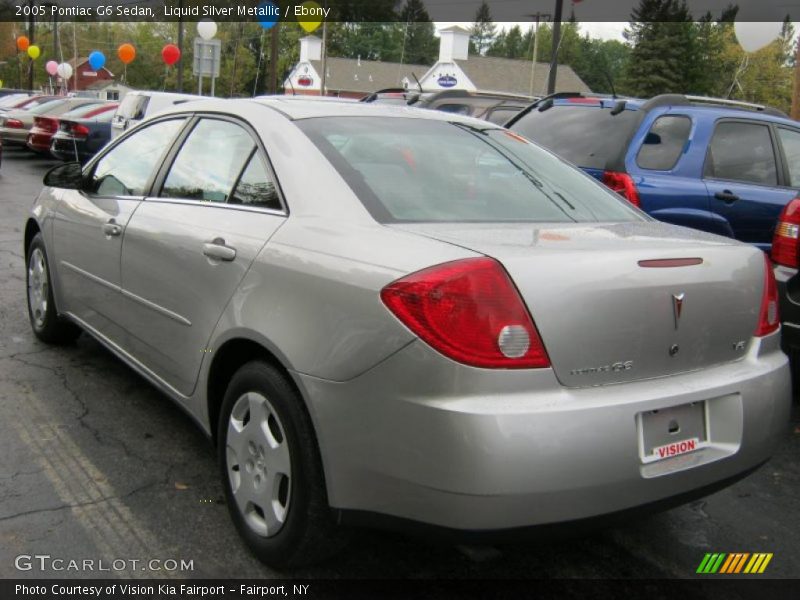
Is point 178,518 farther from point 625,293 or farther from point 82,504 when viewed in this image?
point 625,293

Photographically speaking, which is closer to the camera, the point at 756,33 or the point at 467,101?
the point at 467,101

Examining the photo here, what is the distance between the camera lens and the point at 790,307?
4.47 m

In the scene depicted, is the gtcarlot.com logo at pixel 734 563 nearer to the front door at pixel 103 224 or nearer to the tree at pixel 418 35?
the front door at pixel 103 224

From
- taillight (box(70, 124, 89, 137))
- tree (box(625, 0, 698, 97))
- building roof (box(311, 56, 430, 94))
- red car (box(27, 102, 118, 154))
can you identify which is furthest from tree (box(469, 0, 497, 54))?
taillight (box(70, 124, 89, 137))

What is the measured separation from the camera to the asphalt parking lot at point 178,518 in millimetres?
2789

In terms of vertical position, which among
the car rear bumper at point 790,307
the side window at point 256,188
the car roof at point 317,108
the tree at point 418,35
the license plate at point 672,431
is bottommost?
the car rear bumper at point 790,307

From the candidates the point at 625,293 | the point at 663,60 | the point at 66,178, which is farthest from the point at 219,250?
the point at 663,60

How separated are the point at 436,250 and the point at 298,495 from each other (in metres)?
0.89

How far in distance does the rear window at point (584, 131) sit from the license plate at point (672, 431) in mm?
3571

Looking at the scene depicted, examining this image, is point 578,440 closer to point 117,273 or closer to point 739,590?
point 739,590

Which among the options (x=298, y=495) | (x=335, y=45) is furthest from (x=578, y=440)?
(x=335, y=45)

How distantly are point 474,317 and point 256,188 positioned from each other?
1.26m

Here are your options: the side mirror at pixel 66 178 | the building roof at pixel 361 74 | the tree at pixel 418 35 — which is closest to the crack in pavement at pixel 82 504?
the side mirror at pixel 66 178

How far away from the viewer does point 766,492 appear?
141 inches
